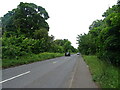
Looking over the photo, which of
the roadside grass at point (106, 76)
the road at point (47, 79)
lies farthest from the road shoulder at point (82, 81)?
the roadside grass at point (106, 76)

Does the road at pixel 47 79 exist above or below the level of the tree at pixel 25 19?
below

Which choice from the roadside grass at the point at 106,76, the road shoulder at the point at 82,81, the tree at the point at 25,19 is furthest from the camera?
the tree at the point at 25,19

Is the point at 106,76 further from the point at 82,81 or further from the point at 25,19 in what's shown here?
the point at 25,19

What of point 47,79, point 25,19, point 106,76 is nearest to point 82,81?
point 106,76

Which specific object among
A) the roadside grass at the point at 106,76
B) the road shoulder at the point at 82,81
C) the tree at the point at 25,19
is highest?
the tree at the point at 25,19

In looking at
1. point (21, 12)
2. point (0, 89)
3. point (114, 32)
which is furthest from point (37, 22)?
point (0, 89)

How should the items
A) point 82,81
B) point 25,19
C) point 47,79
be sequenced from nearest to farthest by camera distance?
point 82,81 < point 47,79 < point 25,19

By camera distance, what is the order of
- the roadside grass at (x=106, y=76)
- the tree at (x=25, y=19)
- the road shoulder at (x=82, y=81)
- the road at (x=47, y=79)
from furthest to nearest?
1. the tree at (x=25, y=19)
2. the road at (x=47, y=79)
3. the road shoulder at (x=82, y=81)
4. the roadside grass at (x=106, y=76)

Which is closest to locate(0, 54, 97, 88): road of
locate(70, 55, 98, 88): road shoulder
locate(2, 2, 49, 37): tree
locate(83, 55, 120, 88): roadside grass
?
locate(70, 55, 98, 88): road shoulder

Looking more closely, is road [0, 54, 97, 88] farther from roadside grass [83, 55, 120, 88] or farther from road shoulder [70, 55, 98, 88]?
roadside grass [83, 55, 120, 88]

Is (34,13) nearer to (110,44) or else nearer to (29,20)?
(29,20)

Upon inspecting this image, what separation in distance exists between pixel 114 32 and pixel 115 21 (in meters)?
1.67

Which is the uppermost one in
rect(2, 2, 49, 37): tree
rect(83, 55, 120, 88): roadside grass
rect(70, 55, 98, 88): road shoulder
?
rect(2, 2, 49, 37): tree

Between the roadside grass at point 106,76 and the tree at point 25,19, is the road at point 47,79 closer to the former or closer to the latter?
the roadside grass at point 106,76
